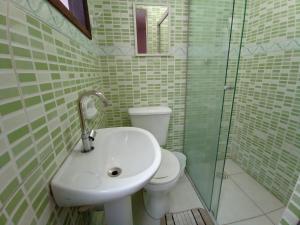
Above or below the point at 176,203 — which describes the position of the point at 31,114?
above

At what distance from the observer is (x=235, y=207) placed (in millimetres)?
1334

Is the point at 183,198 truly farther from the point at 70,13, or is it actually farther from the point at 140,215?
the point at 70,13

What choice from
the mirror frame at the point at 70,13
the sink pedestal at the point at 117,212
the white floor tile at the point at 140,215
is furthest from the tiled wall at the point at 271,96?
the mirror frame at the point at 70,13

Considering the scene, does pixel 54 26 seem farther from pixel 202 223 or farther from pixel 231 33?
pixel 202 223

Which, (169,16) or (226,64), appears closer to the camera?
(226,64)

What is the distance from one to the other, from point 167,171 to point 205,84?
0.83m

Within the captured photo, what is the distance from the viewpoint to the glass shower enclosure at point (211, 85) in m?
0.92

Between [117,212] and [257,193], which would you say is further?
[257,193]

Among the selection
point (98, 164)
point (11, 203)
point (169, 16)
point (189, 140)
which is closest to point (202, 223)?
point (189, 140)

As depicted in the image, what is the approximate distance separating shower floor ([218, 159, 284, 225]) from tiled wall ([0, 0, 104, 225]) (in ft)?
4.29

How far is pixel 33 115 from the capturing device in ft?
1.29

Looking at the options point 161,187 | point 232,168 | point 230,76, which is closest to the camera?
point 230,76

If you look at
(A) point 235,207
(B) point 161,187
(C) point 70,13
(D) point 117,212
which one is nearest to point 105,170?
(D) point 117,212

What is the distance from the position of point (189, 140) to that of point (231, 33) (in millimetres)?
1150
